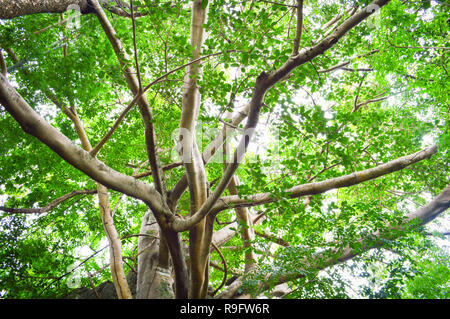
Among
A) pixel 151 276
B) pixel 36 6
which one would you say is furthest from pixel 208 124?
pixel 151 276

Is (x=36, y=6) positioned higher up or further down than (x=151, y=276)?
higher up

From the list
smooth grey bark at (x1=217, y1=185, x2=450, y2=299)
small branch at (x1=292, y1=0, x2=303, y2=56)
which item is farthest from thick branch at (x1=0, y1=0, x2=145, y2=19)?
smooth grey bark at (x1=217, y1=185, x2=450, y2=299)

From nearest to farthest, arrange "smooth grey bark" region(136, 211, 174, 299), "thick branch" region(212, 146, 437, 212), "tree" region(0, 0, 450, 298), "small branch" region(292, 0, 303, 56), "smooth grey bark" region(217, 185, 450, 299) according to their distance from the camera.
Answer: "small branch" region(292, 0, 303, 56) → "tree" region(0, 0, 450, 298) → "thick branch" region(212, 146, 437, 212) → "smooth grey bark" region(217, 185, 450, 299) → "smooth grey bark" region(136, 211, 174, 299)

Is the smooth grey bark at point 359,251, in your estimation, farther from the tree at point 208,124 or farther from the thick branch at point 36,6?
the thick branch at point 36,6

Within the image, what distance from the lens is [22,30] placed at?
3672mm

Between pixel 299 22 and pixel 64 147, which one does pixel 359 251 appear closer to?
pixel 299 22

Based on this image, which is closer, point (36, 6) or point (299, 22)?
point (299, 22)

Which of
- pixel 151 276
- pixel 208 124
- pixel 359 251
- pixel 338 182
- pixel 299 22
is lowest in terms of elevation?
pixel 151 276

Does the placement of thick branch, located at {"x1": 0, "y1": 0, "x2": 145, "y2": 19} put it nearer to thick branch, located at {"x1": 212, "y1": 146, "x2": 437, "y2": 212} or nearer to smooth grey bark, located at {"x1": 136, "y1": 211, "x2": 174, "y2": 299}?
thick branch, located at {"x1": 212, "y1": 146, "x2": 437, "y2": 212}

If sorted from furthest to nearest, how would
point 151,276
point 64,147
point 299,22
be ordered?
1. point 151,276
2. point 64,147
3. point 299,22

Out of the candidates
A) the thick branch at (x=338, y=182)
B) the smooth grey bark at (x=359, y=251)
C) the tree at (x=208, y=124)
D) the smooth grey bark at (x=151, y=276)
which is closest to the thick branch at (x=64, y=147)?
the tree at (x=208, y=124)

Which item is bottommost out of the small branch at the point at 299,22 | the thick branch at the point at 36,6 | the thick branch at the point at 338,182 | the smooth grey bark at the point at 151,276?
the smooth grey bark at the point at 151,276
